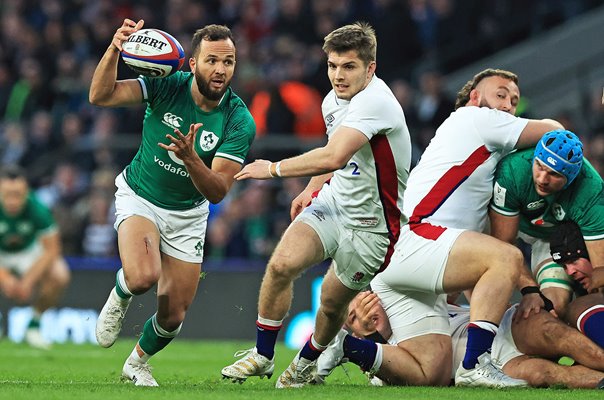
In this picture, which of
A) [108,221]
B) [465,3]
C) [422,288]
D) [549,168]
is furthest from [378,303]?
[465,3]

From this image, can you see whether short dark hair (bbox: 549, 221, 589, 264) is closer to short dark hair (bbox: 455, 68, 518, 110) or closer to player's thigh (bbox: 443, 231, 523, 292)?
player's thigh (bbox: 443, 231, 523, 292)

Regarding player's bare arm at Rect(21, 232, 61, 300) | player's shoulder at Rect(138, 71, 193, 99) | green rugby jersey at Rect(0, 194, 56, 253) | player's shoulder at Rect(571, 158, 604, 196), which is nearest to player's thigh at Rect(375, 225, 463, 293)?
player's shoulder at Rect(571, 158, 604, 196)

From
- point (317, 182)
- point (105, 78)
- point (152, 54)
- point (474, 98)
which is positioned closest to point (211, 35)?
point (152, 54)

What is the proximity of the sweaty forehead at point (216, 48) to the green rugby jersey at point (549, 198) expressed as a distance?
2.05m

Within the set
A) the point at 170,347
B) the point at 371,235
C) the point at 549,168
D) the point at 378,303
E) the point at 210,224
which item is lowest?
the point at 170,347

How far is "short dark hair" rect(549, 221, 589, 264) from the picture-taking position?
822 centimetres

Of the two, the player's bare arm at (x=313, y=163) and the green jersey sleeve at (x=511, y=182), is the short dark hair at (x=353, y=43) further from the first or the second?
the green jersey sleeve at (x=511, y=182)

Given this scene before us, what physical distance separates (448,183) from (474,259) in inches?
26.4

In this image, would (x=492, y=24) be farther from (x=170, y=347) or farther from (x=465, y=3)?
(x=170, y=347)

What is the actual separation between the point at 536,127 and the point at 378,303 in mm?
1663

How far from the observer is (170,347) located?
13625 mm

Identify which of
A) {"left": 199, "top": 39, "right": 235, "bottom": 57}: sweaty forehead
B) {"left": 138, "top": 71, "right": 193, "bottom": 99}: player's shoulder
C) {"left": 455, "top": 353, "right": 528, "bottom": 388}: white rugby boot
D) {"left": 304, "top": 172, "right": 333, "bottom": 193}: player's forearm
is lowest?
{"left": 455, "top": 353, "right": 528, "bottom": 388}: white rugby boot

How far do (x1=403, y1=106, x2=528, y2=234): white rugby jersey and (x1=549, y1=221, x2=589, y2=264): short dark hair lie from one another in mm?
521

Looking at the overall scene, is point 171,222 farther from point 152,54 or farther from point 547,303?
point 547,303
